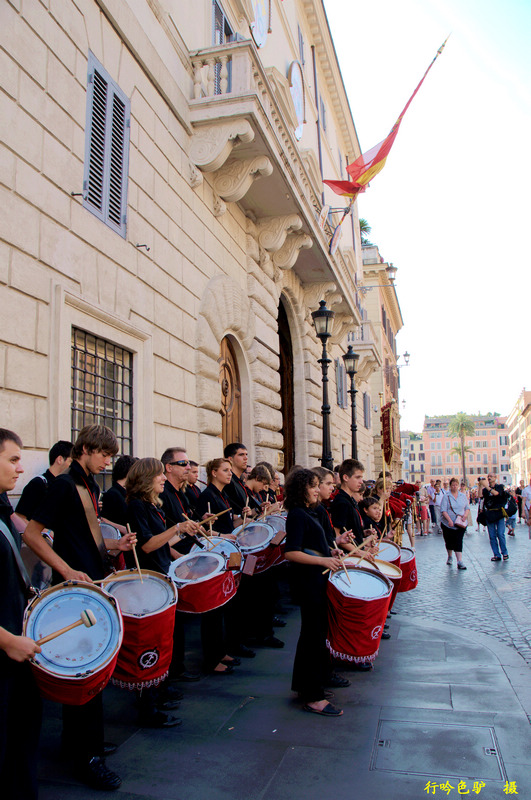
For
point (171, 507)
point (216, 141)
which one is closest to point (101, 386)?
point (171, 507)

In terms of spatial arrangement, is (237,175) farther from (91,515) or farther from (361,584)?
(91,515)

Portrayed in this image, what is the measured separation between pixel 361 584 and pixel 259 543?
1648 millimetres

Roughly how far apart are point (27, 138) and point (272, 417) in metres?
8.15

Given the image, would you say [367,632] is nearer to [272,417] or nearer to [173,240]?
[173,240]

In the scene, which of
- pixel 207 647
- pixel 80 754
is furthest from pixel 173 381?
pixel 80 754

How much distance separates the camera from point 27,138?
5.48m

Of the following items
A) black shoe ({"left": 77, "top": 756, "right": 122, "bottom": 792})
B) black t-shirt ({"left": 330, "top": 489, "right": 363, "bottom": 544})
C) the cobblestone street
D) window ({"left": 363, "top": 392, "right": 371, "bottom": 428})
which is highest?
window ({"left": 363, "top": 392, "right": 371, "bottom": 428})

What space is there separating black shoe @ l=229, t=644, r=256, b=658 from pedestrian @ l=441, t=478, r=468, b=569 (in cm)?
716

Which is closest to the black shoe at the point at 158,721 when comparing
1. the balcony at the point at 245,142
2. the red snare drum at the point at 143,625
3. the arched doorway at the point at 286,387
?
the red snare drum at the point at 143,625

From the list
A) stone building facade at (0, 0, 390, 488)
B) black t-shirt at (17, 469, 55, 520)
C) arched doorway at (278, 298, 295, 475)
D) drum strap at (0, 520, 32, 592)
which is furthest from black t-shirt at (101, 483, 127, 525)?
arched doorway at (278, 298, 295, 475)

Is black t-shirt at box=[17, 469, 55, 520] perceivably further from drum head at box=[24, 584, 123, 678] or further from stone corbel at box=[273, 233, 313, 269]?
stone corbel at box=[273, 233, 313, 269]

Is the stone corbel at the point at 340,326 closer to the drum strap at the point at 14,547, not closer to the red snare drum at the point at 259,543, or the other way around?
the red snare drum at the point at 259,543

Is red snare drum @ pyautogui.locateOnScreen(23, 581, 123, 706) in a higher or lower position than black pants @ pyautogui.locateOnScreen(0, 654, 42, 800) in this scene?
higher

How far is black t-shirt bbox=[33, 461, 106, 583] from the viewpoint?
3699 millimetres
